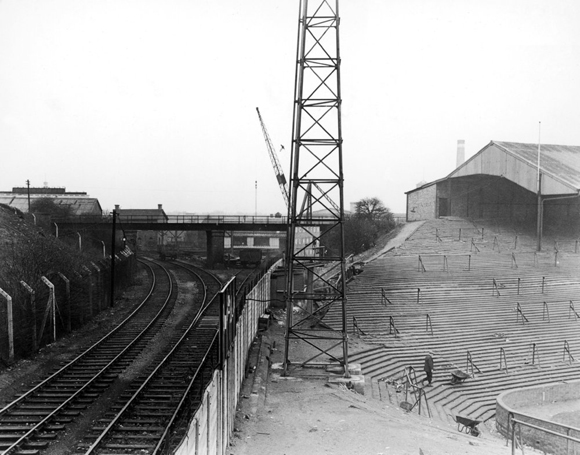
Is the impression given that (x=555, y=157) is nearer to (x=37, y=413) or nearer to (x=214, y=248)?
(x=214, y=248)

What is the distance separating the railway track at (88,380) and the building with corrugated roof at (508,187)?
21707 mm

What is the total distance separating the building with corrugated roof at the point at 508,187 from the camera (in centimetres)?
3297

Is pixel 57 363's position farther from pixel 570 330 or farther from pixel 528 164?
pixel 528 164

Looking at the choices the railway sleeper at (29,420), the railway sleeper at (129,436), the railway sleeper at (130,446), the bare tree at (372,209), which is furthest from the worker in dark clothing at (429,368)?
the bare tree at (372,209)

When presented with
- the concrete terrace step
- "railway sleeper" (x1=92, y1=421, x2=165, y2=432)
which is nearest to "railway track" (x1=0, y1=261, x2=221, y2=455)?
"railway sleeper" (x1=92, y1=421, x2=165, y2=432)

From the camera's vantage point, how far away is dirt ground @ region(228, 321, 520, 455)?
34.1ft

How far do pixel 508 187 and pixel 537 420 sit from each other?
97.0 feet

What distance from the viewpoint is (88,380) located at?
43.0 ft

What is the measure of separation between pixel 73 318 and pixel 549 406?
53.1ft

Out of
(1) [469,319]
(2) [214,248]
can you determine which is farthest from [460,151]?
(1) [469,319]

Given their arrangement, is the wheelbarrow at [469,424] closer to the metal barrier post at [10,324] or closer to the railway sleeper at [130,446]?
the railway sleeper at [130,446]

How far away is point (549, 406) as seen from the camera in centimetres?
1583

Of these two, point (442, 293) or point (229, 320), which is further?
point (442, 293)

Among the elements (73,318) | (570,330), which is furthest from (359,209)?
(73,318)
